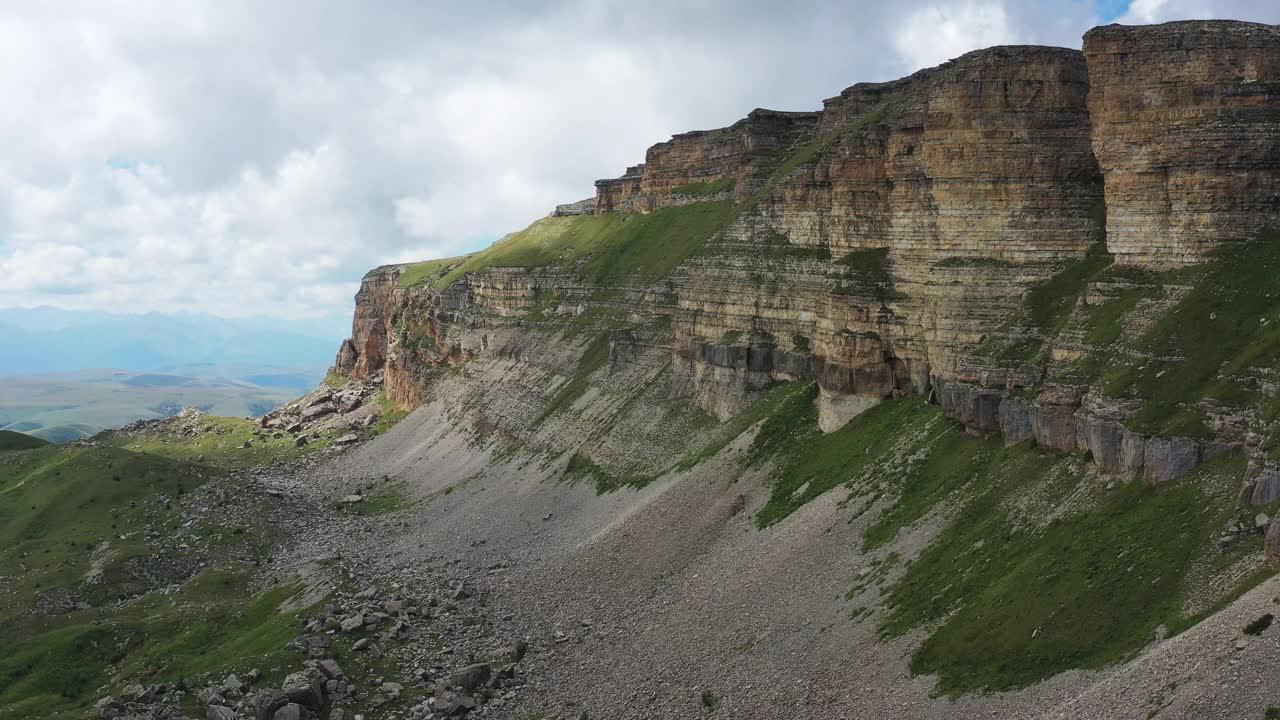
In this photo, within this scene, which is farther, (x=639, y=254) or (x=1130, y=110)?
(x=639, y=254)

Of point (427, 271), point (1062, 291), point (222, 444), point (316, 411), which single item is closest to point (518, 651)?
point (1062, 291)

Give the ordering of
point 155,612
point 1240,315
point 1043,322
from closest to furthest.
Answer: point 1240,315 → point 1043,322 → point 155,612

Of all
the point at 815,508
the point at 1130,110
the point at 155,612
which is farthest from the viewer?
the point at 155,612

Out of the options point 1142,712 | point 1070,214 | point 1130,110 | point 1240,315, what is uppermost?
point 1130,110

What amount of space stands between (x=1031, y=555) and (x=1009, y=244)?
22646 mm

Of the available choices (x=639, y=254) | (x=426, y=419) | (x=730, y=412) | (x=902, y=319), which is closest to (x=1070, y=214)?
(x=902, y=319)

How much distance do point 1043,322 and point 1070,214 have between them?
7.28 m

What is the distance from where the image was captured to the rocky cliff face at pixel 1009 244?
144 ft

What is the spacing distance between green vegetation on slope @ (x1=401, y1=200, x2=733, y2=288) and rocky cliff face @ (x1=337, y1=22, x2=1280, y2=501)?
19.3m

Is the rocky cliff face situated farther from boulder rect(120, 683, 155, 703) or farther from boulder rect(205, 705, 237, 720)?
boulder rect(120, 683, 155, 703)

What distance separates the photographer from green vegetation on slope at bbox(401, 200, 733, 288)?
380 feet

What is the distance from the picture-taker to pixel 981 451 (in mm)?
49219

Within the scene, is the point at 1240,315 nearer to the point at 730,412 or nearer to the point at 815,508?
the point at 815,508

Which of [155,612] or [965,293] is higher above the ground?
[965,293]
